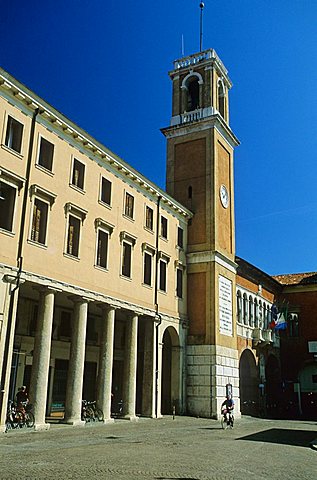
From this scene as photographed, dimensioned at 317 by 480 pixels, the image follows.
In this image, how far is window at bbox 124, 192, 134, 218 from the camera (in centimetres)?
2762

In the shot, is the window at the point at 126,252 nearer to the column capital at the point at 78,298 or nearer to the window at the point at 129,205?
the window at the point at 129,205

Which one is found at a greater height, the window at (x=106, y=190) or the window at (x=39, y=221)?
the window at (x=106, y=190)

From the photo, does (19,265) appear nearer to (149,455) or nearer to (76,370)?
(76,370)

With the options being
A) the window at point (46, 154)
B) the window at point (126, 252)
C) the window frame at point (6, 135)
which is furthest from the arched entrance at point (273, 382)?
the window frame at point (6, 135)

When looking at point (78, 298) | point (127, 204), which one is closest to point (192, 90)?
point (127, 204)

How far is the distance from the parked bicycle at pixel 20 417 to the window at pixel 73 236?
→ 672 cm

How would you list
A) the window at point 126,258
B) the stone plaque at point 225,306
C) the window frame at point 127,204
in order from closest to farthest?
the window at point 126,258 < the window frame at point 127,204 < the stone plaque at point 225,306

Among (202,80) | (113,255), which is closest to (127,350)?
(113,255)

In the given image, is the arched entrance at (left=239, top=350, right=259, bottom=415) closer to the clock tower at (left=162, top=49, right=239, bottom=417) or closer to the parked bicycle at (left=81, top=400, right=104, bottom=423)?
the clock tower at (left=162, top=49, right=239, bottom=417)

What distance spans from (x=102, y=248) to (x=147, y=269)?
4635 mm

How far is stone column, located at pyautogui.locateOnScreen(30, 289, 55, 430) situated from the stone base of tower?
13.5 m

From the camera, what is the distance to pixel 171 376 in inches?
1239

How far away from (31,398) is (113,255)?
8.52 meters

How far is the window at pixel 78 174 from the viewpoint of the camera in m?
23.8
